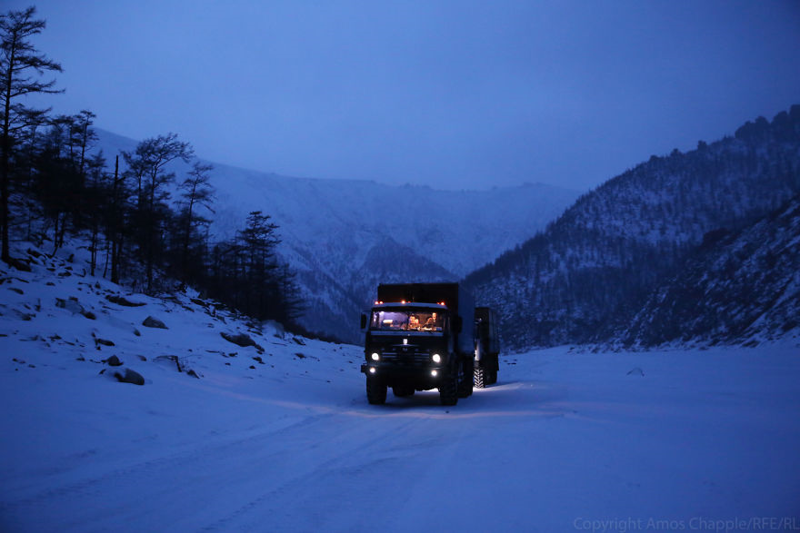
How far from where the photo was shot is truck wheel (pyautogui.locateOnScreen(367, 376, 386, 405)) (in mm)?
15971

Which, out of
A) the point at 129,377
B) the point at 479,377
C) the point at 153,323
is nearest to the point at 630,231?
the point at 479,377

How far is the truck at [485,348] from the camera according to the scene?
24922 mm

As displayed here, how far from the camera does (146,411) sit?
1038 centimetres

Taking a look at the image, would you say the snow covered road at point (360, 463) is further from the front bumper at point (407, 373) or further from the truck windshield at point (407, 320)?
the truck windshield at point (407, 320)

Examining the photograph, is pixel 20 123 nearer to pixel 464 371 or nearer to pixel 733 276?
pixel 464 371

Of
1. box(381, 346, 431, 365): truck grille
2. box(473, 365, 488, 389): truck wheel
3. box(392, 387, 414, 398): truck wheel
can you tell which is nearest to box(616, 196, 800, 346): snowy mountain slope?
box(473, 365, 488, 389): truck wheel

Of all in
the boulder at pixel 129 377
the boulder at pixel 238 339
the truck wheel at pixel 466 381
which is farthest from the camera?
the boulder at pixel 238 339

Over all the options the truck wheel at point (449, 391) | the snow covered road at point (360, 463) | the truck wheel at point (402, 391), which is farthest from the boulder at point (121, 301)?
the truck wheel at point (449, 391)

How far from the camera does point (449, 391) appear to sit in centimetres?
1616

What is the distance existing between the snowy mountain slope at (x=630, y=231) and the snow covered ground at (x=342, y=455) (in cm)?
9296

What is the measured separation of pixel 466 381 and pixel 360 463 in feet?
41.1

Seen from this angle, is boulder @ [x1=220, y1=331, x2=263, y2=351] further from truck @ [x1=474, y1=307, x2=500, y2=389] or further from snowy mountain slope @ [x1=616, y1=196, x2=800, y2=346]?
snowy mountain slope @ [x1=616, y1=196, x2=800, y2=346]

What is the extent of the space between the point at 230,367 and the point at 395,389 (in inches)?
239

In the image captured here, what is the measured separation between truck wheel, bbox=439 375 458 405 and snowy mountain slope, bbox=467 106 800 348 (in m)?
89.1
